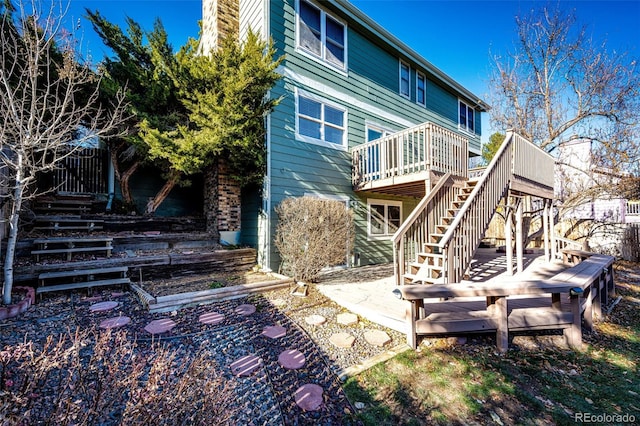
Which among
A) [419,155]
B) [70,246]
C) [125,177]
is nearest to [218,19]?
[125,177]

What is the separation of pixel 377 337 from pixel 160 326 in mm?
2927

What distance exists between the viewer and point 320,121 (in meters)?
8.26

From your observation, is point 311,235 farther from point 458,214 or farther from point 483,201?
point 483,201

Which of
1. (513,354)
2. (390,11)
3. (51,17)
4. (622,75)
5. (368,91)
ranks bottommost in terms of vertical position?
(513,354)

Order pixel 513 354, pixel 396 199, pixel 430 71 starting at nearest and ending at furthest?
pixel 513 354 → pixel 396 199 → pixel 430 71

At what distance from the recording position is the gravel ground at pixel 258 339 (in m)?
2.45

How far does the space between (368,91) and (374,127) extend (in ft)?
4.00

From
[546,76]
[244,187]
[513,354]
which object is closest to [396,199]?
[244,187]

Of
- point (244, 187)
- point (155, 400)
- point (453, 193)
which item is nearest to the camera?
point (155, 400)

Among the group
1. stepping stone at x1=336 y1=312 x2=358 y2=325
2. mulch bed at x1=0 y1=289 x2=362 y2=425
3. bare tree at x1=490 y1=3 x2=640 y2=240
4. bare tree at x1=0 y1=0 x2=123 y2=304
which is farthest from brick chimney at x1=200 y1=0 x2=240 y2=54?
bare tree at x1=490 y1=3 x2=640 y2=240

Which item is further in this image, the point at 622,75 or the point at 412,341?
the point at 622,75

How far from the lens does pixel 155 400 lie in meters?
1.49

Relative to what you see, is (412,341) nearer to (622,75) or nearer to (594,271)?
(594,271)

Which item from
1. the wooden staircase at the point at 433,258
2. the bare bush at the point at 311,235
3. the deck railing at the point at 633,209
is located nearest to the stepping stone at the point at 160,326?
the bare bush at the point at 311,235
